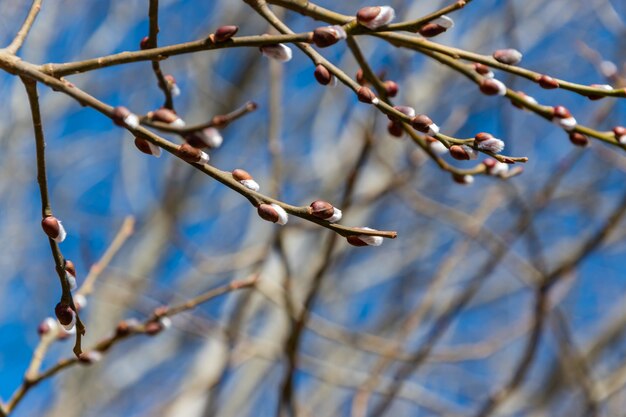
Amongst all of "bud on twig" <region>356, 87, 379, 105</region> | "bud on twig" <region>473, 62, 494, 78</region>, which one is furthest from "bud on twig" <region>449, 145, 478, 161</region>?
"bud on twig" <region>473, 62, 494, 78</region>

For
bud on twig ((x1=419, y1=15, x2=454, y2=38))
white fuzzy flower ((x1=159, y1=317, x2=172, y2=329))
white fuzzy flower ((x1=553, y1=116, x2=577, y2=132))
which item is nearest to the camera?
bud on twig ((x1=419, y1=15, x2=454, y2=38))

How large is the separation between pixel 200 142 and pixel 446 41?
5077mm

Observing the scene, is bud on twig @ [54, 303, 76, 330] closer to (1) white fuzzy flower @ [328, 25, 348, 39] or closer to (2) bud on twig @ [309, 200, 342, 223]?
(2) bud on twig @ [309, 200, 342, 223]

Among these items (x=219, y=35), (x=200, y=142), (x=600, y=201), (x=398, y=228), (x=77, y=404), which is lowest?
(x=77, y=404)

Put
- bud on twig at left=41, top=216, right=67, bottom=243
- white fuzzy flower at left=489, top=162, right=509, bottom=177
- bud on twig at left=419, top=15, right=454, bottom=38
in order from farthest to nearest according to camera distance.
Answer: white fuzzy flower at left=489, top=162, right=509, bottom=177
bud on twig at left=419, top=15, right=454, bottom=38
bud on twig at left=41, top=216, right=67, bottom=243

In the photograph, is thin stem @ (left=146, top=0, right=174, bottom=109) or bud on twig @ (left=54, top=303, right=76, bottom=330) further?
thin stem @ (left=146, top=0, right=174, bottom=109)

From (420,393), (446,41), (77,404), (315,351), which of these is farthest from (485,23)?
(77,404)

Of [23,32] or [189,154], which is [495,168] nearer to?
[189,154]

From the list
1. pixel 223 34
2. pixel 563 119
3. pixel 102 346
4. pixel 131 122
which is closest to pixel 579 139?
pixel 563 119

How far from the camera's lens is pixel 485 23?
5.96 meters

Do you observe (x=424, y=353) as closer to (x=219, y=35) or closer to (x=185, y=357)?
(x=219, y=35)

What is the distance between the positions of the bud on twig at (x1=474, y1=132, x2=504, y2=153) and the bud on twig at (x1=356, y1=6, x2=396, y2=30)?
0.21 m

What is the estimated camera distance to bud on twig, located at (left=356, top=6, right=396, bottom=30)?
981 mm

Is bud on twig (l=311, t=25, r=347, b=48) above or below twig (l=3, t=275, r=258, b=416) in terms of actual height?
above
